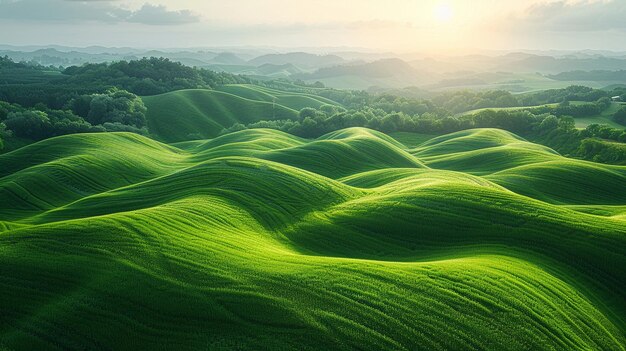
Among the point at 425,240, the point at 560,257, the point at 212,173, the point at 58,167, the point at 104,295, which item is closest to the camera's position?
the point at 104,295

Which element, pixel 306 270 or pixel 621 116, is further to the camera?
pixel 621 116

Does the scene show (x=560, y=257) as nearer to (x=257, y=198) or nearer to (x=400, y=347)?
(x=400, y=347)

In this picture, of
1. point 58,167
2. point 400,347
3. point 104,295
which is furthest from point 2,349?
point 58,167

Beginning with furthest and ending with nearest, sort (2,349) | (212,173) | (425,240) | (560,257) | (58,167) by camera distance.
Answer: (58,167) < (212,173) < (425,240) < (560,257) < (2,349)

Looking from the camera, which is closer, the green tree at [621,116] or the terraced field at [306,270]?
the terraced field at [306,270]

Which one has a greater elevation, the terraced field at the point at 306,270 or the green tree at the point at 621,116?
the green tree at the point at 621,116

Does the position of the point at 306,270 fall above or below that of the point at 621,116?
below

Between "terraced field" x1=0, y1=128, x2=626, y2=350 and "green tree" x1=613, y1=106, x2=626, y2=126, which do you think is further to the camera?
"green tree" x1=613, y1=106, x2=626, y2=126

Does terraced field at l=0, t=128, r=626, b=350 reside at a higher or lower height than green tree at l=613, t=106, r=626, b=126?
lower
